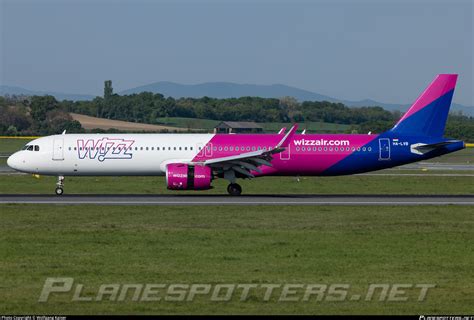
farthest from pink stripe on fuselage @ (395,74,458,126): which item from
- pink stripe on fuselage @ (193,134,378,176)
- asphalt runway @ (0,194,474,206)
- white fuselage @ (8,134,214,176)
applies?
white fuselage @ (8,134,214,176)

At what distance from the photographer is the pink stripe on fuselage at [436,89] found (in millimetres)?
46125

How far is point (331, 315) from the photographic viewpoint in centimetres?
1628

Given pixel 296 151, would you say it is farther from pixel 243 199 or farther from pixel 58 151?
pixel 58 151

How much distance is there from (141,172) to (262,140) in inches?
259

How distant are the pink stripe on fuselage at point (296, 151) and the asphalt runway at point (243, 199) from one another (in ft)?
5.06

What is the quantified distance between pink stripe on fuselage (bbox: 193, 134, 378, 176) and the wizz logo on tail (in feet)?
12.1

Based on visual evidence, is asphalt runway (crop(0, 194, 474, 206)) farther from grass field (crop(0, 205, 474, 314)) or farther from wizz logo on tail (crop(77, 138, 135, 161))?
grass field (crop(0, 205, 474, 314))

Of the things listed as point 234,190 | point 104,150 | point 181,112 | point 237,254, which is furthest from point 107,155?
point 181,112

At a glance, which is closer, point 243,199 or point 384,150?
point 243,199

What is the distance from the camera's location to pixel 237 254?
23609 millimetres

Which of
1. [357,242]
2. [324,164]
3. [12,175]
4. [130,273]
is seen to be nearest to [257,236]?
[357,242]

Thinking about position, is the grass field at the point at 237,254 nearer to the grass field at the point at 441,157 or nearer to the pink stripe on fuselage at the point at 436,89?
the pink stripe on fuselage at the point at 436,89

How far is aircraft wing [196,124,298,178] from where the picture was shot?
42000 mm

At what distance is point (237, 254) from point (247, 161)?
19.3 metres
